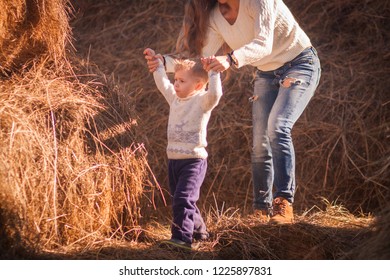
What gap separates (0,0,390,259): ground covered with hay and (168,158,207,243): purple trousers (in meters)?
0.12

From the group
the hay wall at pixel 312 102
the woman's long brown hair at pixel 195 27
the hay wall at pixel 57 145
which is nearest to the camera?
the hay wall at pixel 57 145

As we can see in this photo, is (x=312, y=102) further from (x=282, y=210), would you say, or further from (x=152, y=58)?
(x=152, y=58)

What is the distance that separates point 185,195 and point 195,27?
0.91m

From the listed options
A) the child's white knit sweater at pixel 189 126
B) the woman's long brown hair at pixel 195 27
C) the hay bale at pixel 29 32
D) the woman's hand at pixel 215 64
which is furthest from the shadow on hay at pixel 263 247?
the hay bale at pixel 29 32

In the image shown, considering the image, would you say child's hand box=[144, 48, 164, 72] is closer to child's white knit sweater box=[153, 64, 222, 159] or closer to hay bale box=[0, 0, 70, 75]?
child's white knit sweater box=[153, 64, 222, 159]

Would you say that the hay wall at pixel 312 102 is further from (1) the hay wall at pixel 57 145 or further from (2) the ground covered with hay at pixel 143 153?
(1) the hay wall at pixel 57 145

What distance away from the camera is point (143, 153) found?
3.91m

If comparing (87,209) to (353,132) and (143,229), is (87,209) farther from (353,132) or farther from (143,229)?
(353,132)

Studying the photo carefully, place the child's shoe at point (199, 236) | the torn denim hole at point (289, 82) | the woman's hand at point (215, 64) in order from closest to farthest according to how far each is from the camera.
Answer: the woman's hand at point (215, 64), the child's shoe at point (199, 236), the torn denim hole at point (289, 82)

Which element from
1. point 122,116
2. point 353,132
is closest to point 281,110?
point 122,116

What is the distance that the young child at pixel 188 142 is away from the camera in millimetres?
3539

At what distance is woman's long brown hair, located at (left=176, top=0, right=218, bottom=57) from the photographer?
3.96m

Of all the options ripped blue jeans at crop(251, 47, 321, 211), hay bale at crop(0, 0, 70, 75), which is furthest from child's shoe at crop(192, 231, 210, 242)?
hay bale at crop(0, 0, 70, 75)

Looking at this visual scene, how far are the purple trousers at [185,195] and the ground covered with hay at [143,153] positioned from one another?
12 centimetres
